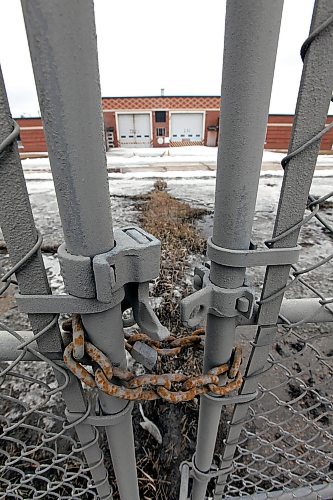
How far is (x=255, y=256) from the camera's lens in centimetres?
54

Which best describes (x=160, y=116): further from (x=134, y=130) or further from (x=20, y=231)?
(x=20, y=231)

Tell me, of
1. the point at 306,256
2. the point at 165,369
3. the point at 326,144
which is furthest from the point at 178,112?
the point at 165,369

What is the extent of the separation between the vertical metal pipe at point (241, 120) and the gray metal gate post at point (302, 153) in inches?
2.0

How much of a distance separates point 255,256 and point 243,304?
11 centimetres

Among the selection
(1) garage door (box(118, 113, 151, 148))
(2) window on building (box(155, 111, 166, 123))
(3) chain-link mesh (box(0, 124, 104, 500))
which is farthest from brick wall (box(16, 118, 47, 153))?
(3) chain-link mesh (box(0, 124, 104, 500))

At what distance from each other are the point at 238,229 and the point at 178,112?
66.1 ft

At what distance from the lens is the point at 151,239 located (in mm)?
503

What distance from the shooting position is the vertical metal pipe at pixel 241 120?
1.30 feet

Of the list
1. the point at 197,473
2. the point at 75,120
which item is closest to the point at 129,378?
the point at 75,120

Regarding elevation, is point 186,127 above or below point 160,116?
below

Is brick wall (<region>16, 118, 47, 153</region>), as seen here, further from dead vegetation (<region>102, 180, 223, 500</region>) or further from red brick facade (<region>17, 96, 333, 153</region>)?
dead vegetation (<region>102, 180, 223, 500</region>)

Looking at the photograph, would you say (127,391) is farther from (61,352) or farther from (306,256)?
(306,256)

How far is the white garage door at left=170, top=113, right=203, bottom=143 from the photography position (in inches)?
738

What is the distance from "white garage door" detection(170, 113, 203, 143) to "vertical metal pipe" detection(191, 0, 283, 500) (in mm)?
20127
